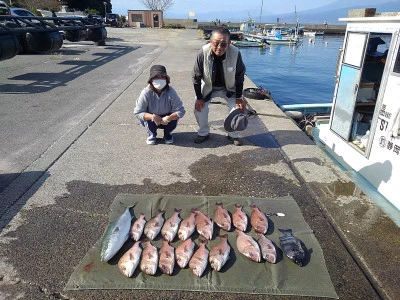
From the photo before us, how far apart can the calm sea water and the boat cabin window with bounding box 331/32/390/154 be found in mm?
11373

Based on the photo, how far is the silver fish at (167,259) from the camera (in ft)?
9.12

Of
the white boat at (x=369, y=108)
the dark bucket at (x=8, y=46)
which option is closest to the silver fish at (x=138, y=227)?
the white boat at (x=369, y=108)

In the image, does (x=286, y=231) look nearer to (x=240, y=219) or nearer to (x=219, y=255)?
(x=240, y=219)

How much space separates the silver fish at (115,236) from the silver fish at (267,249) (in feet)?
4.56

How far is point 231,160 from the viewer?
Result: 5.04m

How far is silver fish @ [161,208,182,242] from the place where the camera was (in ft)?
10.5

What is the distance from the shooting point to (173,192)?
4.11 m

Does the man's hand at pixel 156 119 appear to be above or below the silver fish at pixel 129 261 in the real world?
above

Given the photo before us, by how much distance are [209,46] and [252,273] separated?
11.5ft

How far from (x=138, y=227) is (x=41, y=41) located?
36.6 feet

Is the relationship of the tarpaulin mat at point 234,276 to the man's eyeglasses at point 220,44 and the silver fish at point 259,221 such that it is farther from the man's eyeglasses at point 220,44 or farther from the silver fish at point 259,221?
the man's eyeglasses at point 220,44

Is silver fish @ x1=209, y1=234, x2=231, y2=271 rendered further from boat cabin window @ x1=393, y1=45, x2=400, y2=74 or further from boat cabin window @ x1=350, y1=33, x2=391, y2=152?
boat cabin window @ x1=350, y1=33, x2=391, y2=152

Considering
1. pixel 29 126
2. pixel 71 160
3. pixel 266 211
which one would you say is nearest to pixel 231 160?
pixel 266 211

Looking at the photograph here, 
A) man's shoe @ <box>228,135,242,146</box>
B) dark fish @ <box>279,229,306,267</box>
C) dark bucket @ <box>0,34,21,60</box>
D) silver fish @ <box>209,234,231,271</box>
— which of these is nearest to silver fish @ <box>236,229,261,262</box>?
silver fish @ <box>209,234,231,271</box>
